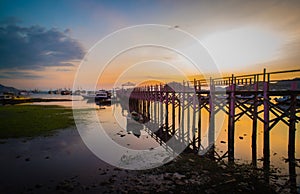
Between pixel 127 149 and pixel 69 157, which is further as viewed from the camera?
pixel 127 149

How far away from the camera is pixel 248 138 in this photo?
19719mm

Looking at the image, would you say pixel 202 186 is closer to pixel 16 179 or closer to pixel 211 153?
pixel 211 153

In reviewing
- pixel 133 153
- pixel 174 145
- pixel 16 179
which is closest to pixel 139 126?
pixel 174 145

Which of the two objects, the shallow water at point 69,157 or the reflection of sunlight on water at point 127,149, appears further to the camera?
the reflection of sunlight on water at point 127,149

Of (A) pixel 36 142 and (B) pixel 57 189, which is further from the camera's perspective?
(A) pixel 36 142

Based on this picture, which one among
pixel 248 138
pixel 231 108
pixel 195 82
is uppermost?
pixel 195 82

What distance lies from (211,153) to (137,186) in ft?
23.9

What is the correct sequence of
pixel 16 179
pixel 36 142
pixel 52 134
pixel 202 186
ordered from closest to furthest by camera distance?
pixel 202 186
pixel 16 179
pixel 36 142
pixel 52 134

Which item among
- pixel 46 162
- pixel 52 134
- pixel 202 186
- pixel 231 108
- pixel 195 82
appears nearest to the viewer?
pixel 202 186

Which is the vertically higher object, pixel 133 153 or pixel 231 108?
pixel 231 108

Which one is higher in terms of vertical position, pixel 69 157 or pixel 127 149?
pixel 69 157

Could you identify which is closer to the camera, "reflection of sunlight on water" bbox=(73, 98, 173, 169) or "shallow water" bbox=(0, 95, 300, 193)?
"shallow water" bbox=(0, 95, 300, 193)

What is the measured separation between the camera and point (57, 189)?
8727mm

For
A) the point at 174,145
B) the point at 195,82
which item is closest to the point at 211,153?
the point at 174,145
